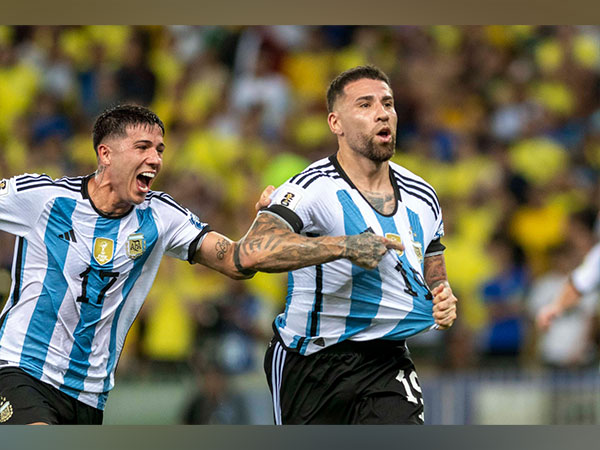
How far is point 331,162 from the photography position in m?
5.01

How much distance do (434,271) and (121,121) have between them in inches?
76.0

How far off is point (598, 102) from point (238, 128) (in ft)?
14.9

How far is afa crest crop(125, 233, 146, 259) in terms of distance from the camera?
15.8 ft

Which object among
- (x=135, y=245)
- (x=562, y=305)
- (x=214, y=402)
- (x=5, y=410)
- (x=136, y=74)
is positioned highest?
(x=136, y=74)

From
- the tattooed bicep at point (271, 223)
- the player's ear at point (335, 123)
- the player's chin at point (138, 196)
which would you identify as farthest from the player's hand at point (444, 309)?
the player's chin at point (138, 196)

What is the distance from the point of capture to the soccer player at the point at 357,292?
466 cm

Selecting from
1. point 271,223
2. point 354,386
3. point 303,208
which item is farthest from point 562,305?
point 271,223

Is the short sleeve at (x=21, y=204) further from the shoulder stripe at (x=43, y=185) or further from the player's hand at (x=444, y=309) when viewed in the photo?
the player's hand at (x=444, y=309)

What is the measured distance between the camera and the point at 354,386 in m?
4.71

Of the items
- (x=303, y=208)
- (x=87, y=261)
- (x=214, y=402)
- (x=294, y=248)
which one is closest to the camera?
(x=294, y=248)

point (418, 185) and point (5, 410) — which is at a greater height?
point (418, 185)

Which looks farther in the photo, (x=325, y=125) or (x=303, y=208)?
(x=325, y=125)

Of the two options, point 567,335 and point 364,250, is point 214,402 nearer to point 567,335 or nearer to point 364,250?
point 567,335

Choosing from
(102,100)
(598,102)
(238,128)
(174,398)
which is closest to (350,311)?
(174,398)
